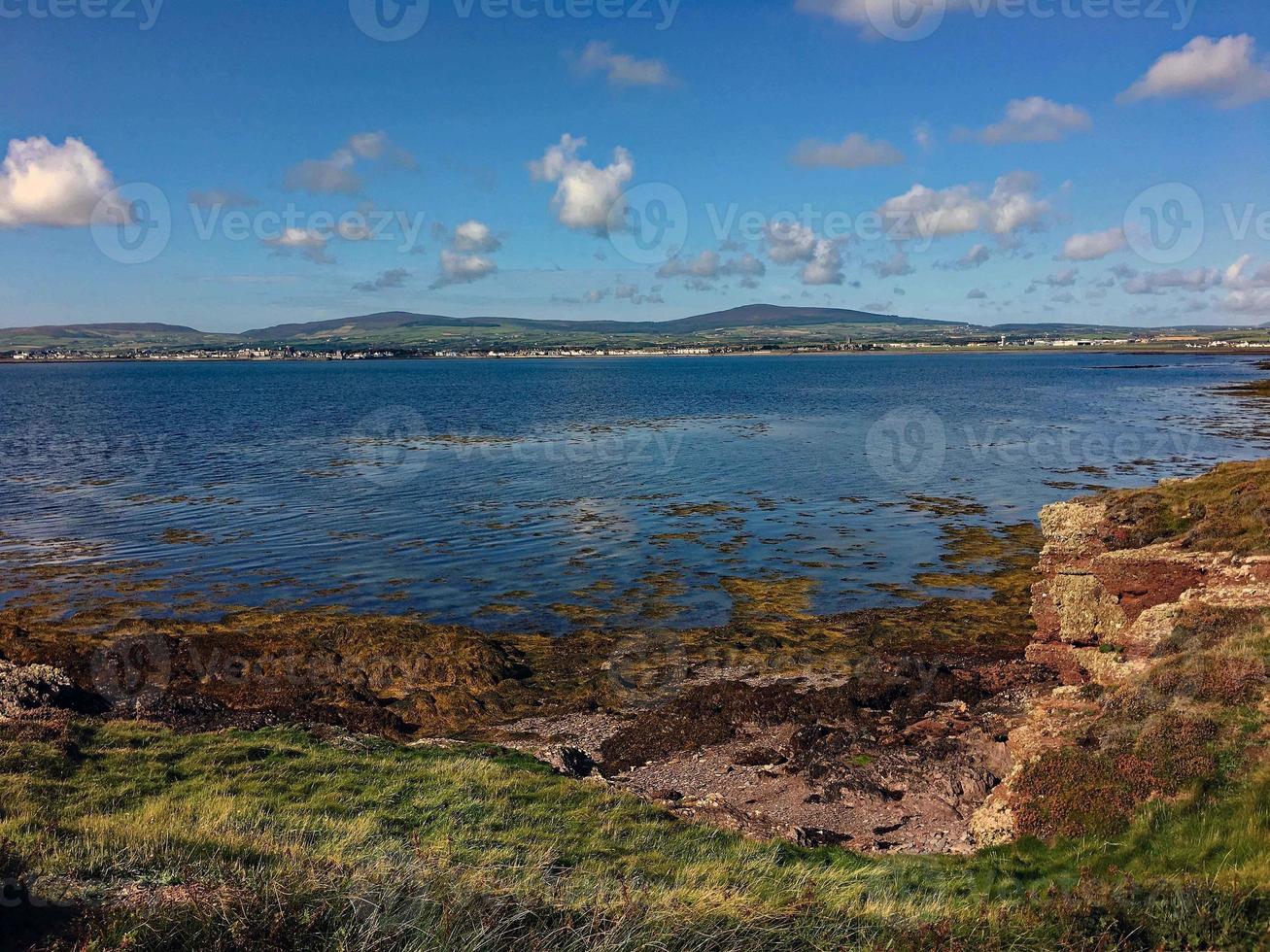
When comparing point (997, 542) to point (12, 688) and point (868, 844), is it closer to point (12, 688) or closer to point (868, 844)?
point (868, 844)

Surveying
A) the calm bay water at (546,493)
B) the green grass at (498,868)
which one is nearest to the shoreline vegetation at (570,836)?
the green grass at (498,868)

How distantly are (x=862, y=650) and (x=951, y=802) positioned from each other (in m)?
9.01

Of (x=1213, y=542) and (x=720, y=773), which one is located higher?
(x=1213, y=542)

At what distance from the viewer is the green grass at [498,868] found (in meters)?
7.38

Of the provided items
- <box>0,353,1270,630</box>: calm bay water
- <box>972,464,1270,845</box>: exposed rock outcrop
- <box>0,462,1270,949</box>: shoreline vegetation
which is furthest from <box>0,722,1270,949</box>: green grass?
<box>0,353,1270,630</box>: calm bay water

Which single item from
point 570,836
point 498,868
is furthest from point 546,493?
point 498,868

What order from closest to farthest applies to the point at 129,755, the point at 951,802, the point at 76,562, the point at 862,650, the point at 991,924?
the point at 991,924 → the point at 129,755 → the point at 951,802 → the point at 862,650 → the point at 76,562

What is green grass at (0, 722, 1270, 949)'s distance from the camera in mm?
7379

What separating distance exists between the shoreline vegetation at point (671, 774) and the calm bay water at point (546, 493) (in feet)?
12.2

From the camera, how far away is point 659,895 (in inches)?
339

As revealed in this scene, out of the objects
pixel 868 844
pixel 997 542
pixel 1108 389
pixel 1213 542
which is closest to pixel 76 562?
pixel 868 844

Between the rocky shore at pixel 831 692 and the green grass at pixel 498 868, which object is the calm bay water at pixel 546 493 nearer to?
the rocky shore at pixel 831 692

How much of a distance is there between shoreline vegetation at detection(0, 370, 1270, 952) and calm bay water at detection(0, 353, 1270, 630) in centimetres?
371

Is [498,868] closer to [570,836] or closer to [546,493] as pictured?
[570,836]
